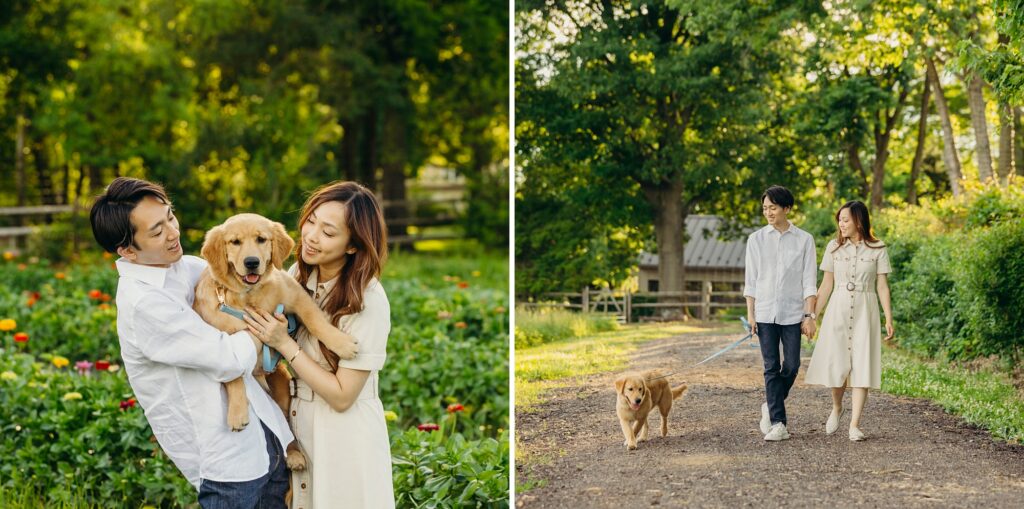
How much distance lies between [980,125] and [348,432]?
134 inches

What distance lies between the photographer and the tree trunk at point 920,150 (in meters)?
4.69

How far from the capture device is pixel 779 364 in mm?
4574

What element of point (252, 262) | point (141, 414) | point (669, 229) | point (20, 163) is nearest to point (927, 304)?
point (669, 229)

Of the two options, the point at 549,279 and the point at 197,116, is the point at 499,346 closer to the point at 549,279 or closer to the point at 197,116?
the point at 549,279

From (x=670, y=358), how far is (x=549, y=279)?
0.86m

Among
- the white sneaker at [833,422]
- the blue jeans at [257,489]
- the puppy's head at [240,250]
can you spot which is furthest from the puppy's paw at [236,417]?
the white sneaker at [833,422]

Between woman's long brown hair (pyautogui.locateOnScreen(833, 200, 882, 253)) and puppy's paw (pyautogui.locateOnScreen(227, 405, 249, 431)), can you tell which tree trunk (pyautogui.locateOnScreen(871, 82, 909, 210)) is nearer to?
woman's long brown hair (pyautogui.locateOnScreen(833, 200, 882, 253))

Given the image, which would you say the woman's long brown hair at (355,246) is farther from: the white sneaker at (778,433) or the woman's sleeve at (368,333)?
the white sneaker at (778,433)

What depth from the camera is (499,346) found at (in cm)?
652

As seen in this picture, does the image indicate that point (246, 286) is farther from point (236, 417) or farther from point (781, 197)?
point (781, 197)

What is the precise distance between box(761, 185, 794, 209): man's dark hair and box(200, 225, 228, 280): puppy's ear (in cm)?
272

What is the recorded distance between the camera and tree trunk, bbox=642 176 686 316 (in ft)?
16.7

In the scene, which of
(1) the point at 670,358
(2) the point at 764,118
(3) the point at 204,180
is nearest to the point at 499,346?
(1) the point at 670,358

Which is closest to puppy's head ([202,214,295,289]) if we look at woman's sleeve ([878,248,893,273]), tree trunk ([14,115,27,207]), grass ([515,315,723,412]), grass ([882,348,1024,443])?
grass ([515,315,723,412])
